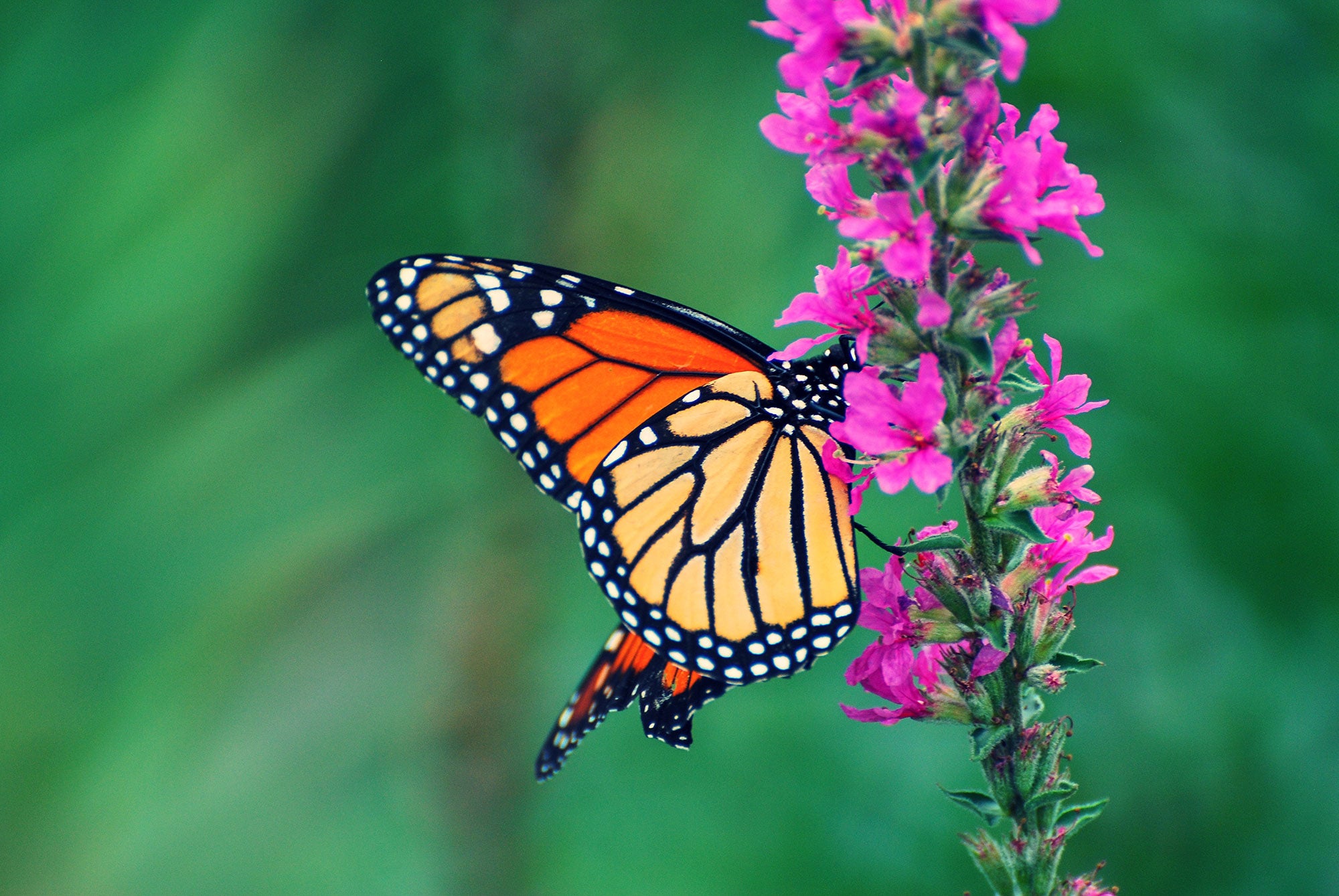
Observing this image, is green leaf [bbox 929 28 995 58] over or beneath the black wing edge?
beneath

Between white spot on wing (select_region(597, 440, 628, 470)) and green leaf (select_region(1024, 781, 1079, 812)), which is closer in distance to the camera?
green leaf (select_region(1024, 781, 1079, 812))

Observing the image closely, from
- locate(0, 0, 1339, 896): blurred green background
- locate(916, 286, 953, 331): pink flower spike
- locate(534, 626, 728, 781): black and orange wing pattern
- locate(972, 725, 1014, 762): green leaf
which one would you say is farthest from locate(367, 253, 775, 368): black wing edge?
locate(0, 0, 1339, 896): blurred green background

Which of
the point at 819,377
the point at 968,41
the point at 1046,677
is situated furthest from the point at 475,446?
the point at 968,41

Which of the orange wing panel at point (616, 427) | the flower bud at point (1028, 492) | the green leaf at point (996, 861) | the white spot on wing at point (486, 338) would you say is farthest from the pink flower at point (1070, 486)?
the white spot on wing at point (486, 338)

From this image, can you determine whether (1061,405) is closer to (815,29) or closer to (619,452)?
(815,29)

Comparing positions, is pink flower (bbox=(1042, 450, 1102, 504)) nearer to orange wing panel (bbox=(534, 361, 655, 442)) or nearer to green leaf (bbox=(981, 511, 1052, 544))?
green leaf (bbox=(981, 511, 1052, 544))

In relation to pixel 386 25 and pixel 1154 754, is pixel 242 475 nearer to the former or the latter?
pixel 386 25

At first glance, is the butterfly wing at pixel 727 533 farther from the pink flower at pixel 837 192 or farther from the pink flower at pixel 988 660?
the pink flower at pixel 837 192
